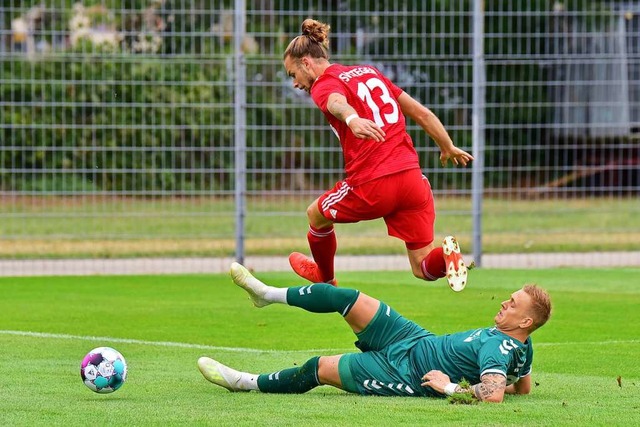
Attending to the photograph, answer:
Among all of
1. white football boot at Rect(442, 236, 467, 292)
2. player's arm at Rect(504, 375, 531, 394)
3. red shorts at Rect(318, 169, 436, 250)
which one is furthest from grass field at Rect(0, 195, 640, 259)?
player's arm at Rect(504, 375, 531, 394)

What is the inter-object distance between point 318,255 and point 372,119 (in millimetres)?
1315

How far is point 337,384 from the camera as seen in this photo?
287 inches

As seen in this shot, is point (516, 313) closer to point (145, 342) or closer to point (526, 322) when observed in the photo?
point (526, 322)

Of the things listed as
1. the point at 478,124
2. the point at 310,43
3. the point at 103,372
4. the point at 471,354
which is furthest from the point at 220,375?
the point at 478,124

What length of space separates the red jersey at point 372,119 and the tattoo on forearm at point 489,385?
212cm

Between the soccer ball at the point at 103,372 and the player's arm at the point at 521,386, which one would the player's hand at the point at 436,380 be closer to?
the player's arm at the point at 521,386

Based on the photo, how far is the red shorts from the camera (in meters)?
8.64

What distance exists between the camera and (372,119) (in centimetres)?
851

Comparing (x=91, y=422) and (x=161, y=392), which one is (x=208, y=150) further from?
(x=91, y=422)

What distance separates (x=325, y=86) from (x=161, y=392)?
7.28ft

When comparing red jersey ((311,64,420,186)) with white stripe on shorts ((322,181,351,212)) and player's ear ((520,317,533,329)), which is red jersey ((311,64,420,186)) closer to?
white stripe on shorts ((322,181,351,212))

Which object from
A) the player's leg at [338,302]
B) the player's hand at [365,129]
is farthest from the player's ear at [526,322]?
the player's hand at [365,129]

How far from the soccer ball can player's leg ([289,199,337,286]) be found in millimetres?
2237

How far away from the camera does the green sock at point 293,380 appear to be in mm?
7284
